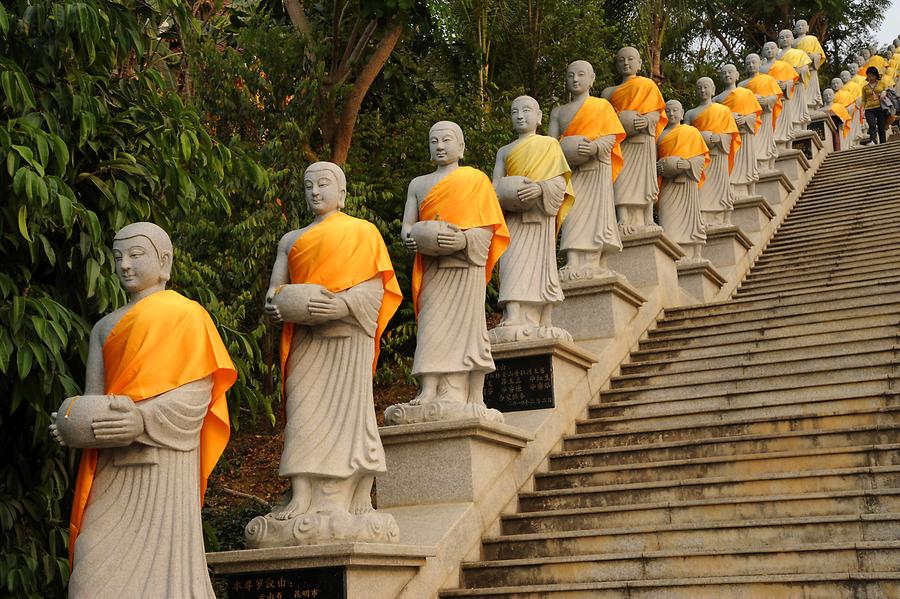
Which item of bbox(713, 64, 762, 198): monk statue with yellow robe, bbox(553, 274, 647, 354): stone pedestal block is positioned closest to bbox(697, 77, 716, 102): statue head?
bbox(713, 64, 762, 198): monk statue with yellow robe

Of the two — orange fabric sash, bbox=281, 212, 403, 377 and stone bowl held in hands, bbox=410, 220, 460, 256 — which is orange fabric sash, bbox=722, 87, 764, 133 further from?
orange fabric sash, bbox=281, 212, 403, 377

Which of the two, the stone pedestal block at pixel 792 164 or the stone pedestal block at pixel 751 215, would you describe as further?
the stone pedestal block at pixel 792 164

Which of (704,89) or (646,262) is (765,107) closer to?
(704,89)

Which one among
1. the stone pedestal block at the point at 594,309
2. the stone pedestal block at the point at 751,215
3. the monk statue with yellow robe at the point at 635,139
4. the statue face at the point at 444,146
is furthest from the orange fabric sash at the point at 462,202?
the stone pedestal block at the point at 751,215

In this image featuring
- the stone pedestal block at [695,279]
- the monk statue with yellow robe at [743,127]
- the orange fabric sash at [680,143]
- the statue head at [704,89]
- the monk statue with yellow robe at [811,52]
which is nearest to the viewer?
the stone pedestal block at [695,279]

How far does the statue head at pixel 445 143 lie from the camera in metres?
8.60

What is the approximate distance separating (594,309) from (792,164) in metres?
9.64

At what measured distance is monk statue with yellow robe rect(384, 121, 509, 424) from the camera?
8.51m

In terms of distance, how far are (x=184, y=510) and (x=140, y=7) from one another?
10.6 feet

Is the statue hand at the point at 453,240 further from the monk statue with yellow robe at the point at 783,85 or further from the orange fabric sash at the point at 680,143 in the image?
the monk statue with yellow robe at the point at 783,85

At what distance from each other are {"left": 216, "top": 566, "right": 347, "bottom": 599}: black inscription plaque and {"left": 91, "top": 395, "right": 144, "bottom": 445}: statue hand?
1.41 m

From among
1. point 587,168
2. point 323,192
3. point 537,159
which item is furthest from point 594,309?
point 323,192

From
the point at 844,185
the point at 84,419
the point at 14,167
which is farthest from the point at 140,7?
the point at 844,185

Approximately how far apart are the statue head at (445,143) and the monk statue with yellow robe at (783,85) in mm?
12894
